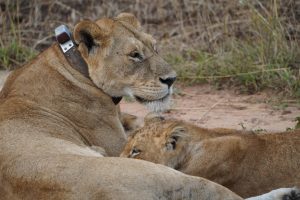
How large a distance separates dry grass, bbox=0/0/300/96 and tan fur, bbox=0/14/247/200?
88.2 inches

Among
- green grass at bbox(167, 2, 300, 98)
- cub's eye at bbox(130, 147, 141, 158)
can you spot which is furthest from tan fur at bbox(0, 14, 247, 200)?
green grass at bbox(167, 2, 300, 98)

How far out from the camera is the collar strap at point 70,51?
6.28 metres

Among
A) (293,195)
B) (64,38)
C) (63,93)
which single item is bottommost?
(293,195)

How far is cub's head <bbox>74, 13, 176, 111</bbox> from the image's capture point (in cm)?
631

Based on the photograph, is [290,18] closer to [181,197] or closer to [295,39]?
[295,39]

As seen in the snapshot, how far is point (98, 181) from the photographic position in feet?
16.3

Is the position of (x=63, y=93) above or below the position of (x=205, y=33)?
above

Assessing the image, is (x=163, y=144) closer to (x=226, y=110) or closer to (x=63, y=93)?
(x=63, y=93)

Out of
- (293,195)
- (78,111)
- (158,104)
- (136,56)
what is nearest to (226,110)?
(158,104)

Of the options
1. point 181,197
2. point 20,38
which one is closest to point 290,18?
point 20,38

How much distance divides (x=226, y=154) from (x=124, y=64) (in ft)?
3.65

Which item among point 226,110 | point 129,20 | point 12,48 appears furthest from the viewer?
point 12,48

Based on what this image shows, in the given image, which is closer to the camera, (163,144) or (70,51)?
(163,144)

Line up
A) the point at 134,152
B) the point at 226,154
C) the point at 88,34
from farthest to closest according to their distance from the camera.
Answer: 1. the point at 88,34
2. the point at 134,152
3. the point at 226,154
